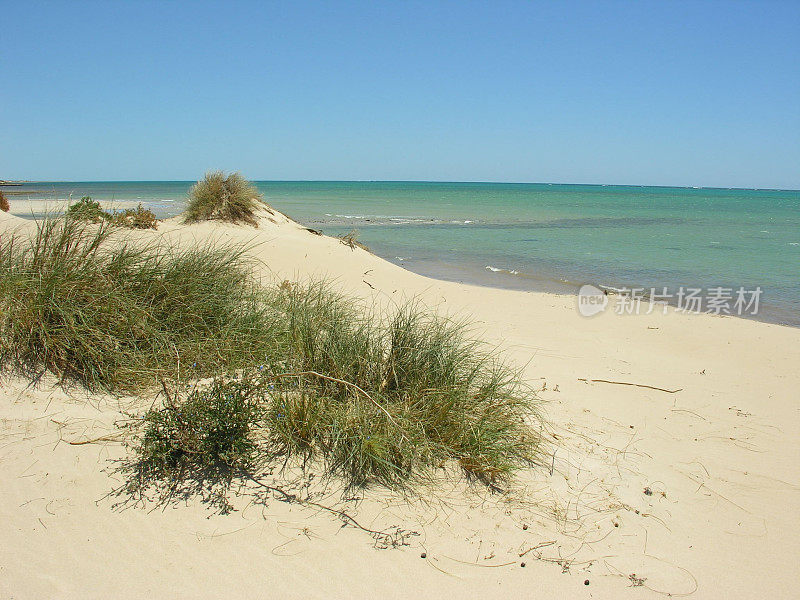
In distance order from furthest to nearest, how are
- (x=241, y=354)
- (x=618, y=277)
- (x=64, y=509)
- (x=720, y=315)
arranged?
(x=618, y=277) → (x=720, y=315) → (x=241, y=354) → (x=64, y=509)

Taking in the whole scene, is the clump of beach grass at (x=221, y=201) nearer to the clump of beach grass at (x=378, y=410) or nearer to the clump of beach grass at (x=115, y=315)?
the clump of beach grass at (x=115, y=315)

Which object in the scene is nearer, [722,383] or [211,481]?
[211,481]

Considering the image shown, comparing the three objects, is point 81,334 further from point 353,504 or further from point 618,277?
point 618,277

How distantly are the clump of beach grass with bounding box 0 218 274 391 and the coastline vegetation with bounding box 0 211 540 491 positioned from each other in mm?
11

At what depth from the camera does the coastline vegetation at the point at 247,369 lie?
322 centimetres

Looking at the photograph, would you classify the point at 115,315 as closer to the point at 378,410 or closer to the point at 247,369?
the point at 247,369

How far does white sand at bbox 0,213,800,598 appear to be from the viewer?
8.49ft

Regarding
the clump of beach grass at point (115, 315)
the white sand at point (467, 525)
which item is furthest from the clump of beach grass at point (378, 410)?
the clump of beach grass at point (115, 315)

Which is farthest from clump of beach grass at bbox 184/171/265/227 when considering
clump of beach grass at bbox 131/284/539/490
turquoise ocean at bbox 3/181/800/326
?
clump of beach grass at bbox 131/284/539/490

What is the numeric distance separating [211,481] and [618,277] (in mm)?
11966

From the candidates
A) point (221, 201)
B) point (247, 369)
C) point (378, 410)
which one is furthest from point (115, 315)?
point (221, 201)

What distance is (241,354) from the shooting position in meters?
4.34

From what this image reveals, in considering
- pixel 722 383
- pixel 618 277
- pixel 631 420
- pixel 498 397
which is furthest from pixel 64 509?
pixel 618 277

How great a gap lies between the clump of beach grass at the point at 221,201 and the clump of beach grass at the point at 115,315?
23.8 feet
